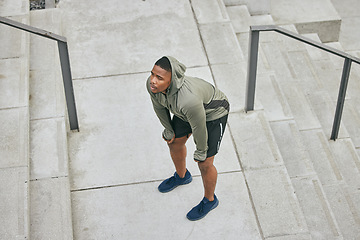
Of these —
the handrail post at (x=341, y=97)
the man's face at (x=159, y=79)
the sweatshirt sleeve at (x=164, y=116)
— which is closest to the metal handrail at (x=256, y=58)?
the handrail post at (x=341, y=97)

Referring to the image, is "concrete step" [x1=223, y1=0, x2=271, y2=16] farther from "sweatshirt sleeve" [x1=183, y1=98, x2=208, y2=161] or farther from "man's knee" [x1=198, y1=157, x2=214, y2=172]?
"sweatshirt sleeve" [x1=183, y1=98, x2=208, y2=161]

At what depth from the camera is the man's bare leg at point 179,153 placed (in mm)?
4664

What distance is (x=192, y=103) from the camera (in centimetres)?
394

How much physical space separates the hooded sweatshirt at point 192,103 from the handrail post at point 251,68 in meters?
1.12

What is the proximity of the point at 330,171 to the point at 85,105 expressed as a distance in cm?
266

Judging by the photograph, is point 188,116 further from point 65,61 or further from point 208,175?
point 65,61

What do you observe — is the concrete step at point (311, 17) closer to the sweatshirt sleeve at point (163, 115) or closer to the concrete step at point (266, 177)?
the concrete step at point (266, 177)

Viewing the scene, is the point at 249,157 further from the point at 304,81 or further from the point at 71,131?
the point at 304,81

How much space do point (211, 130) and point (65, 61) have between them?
5.04 ft

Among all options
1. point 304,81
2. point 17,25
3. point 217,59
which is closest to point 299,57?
point 304,81

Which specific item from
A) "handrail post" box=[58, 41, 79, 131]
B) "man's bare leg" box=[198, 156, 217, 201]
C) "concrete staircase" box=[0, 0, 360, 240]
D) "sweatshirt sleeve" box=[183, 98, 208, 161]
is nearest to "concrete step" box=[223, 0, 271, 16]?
"concrete staircase" box=[0, 0, 360, 240]

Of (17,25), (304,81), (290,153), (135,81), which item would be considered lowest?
(304,81)

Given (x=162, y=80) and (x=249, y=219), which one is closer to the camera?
(x=162, y=80)

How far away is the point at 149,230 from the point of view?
187 inches
